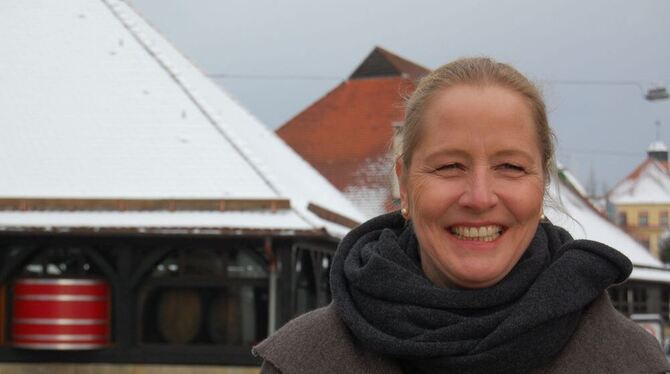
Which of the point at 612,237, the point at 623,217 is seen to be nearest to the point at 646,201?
the point at 623,217

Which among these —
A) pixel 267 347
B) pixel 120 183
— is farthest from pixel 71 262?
pixel 267 347

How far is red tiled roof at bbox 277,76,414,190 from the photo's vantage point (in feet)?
84.5

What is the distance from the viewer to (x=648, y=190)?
81.4 m

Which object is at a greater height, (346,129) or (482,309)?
(482,309)

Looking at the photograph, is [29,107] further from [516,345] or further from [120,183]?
[516,345]

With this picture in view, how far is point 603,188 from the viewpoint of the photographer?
79812mm

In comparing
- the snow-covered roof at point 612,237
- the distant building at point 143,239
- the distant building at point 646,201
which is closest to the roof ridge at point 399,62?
the snow-covered roof at point 612,237

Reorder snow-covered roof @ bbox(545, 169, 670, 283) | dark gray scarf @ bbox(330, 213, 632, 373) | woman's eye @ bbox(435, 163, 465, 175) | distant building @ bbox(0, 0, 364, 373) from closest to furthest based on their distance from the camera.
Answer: dark gray scarf @ bbox(330, 213, 632, 373) → woman's eye @ bbox(435, 163, 465, 175) → distant building @ bbox(0, 0, 364, 373) → snow-covered roof @ bbox(545, 169, 670, 283)

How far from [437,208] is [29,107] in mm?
14804

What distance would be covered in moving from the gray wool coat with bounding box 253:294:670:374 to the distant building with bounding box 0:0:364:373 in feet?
37.1

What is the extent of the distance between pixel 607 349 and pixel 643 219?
82.3m

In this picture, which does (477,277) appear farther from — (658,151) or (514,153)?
(658,151)

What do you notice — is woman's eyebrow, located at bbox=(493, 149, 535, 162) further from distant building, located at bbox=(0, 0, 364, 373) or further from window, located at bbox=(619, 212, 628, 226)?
window, located at bbox=(619, 212, 628, 226)

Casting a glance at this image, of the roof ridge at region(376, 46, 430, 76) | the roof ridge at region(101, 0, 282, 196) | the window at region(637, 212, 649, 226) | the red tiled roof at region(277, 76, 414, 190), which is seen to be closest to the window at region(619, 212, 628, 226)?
the window at region(637, 212, 649, 226)
